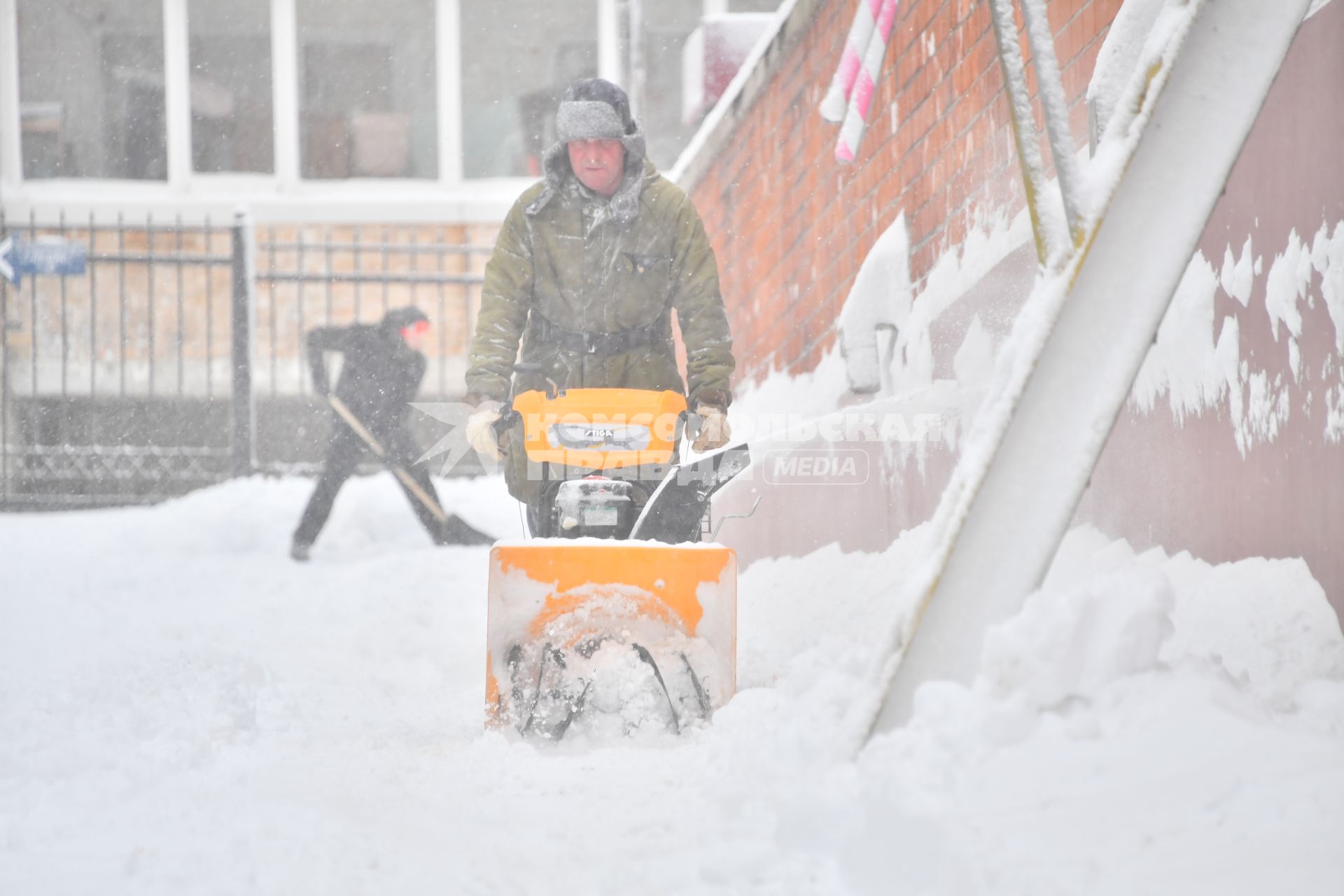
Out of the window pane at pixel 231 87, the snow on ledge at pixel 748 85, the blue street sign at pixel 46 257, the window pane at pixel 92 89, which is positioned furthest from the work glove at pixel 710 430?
the window pane at pixel 92 89

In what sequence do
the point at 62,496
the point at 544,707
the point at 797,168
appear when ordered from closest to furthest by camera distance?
the point at 544,707 → the point at 797,168 → the point at 62,496

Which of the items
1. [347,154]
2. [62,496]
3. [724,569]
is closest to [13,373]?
[62,496]

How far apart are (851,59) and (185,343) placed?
25.4 ft

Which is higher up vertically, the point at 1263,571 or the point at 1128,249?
the point at 1128,249

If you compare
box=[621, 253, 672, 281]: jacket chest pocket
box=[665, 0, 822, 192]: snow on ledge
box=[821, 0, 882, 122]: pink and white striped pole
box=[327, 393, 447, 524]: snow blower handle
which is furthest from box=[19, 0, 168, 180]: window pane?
box=[621, 253, 672, 281]: jacket chest pocket

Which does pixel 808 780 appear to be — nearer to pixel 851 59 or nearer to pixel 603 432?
pixel 603 432

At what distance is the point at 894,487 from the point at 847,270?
0.97 meters

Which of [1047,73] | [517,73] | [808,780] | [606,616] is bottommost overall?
[808,780]

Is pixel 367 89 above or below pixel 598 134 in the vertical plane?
Answer: above

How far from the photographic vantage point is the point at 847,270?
4.77 metres

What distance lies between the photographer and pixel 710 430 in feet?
10.0

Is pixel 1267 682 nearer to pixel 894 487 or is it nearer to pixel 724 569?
pixel 724 569

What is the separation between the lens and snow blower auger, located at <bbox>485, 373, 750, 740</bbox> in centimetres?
284

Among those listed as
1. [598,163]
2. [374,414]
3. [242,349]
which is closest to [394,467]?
[374,414]
